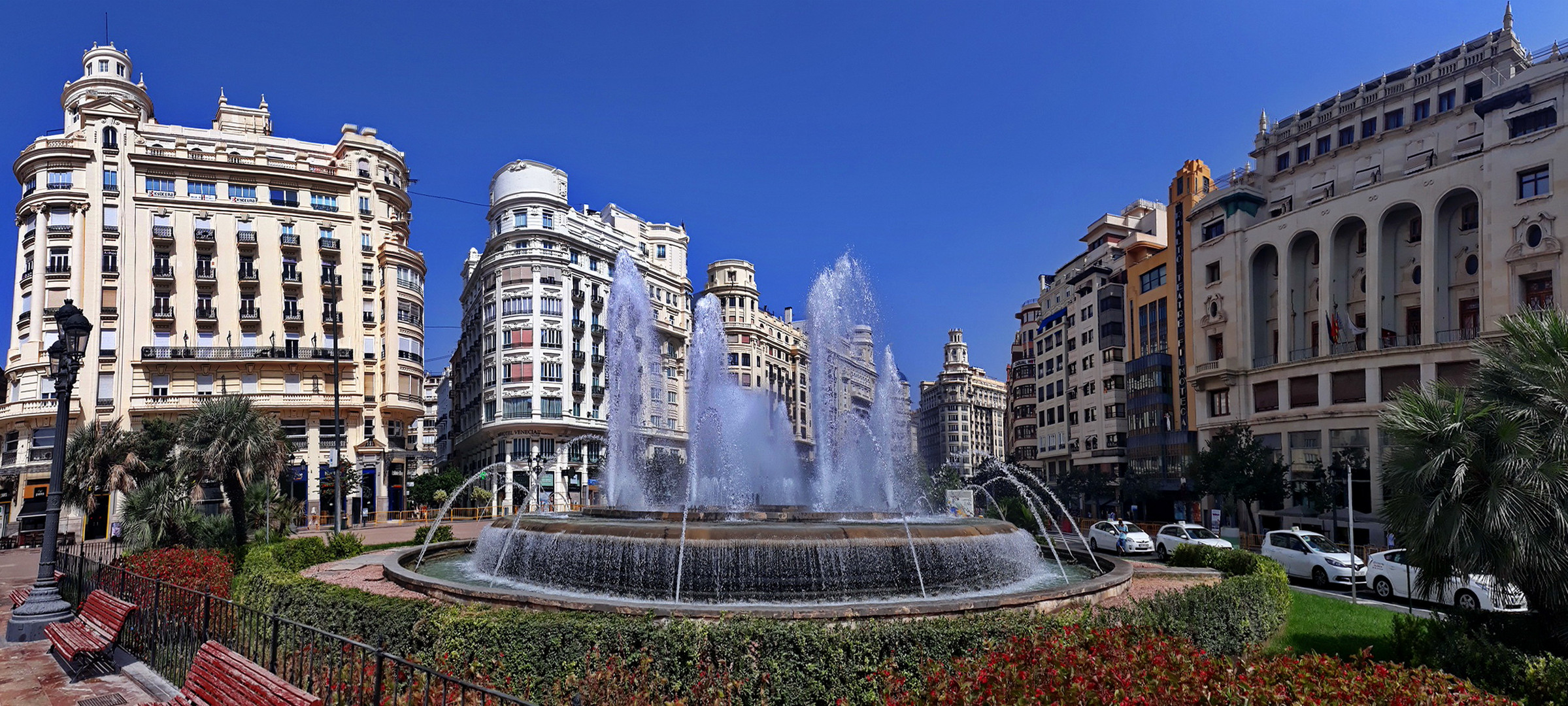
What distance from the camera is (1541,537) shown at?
353 inches

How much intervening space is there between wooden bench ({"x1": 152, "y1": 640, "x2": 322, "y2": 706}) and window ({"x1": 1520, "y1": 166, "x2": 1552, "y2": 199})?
48982 millimetres

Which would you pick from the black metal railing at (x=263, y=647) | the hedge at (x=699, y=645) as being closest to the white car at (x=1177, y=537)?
the hedge at (x=699, y=645)

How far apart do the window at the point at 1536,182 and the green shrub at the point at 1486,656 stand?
38386mm

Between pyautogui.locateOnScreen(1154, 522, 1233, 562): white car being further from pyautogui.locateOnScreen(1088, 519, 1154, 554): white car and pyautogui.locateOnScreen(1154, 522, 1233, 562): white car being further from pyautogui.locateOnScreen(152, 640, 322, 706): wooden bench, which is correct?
pyautogui.locateOnScreen(152, 640, 322, 706): wooden bench

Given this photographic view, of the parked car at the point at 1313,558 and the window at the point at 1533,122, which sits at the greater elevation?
the window at the point at 1533,122

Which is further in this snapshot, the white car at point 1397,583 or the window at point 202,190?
the window at point 202,190

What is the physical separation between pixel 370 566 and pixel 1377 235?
156 ft

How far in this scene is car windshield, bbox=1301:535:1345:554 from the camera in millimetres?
21812

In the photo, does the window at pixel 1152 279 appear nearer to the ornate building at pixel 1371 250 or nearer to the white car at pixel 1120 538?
the ornate building at pixel 1371 250

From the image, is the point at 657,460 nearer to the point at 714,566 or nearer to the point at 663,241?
the point at 663,241

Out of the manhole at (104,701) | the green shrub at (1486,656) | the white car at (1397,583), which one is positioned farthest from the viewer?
the white car at (1397,583)

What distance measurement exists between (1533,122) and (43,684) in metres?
53.1

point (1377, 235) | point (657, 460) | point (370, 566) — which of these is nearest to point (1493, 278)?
point (1377, 235)

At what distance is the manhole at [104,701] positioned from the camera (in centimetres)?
888
